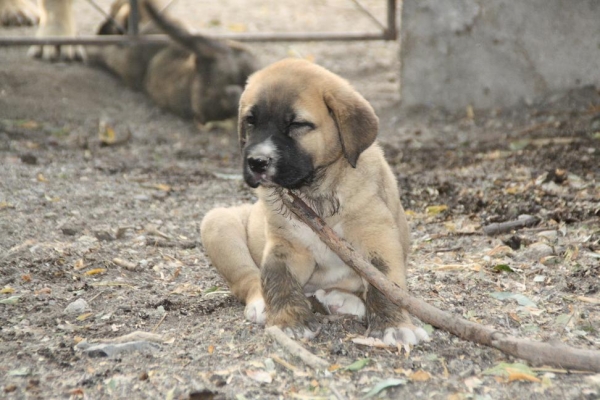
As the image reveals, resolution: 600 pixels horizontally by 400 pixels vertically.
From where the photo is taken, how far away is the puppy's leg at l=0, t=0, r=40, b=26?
12.0m

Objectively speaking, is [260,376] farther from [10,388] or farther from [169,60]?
[169,60]

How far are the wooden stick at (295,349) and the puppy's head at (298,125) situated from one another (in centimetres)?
73

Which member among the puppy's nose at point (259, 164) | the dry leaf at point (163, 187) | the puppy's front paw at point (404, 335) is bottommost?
the dry leaf at point (163, 187)

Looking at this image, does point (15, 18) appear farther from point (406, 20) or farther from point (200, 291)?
point (200, 291)

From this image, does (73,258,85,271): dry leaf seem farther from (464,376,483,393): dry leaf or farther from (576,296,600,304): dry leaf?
(576,296,600,304): dry leaf

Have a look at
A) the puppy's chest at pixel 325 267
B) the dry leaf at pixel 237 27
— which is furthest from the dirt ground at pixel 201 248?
the dry leaf at pixel 237 27

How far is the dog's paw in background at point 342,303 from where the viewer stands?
4812mm

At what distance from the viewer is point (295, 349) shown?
4.13 metres

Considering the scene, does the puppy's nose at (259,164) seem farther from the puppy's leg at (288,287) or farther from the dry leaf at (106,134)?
the dry leaf at (106,134)

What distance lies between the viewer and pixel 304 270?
4797 millimetres

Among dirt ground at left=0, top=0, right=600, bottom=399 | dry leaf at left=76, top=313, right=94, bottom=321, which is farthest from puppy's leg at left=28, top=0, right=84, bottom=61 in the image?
dry leaf at left=76, top=313, right=94, bottom=321

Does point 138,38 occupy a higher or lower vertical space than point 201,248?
higher

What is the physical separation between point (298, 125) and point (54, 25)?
7149mm

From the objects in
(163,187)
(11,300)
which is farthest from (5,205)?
(11,300)
